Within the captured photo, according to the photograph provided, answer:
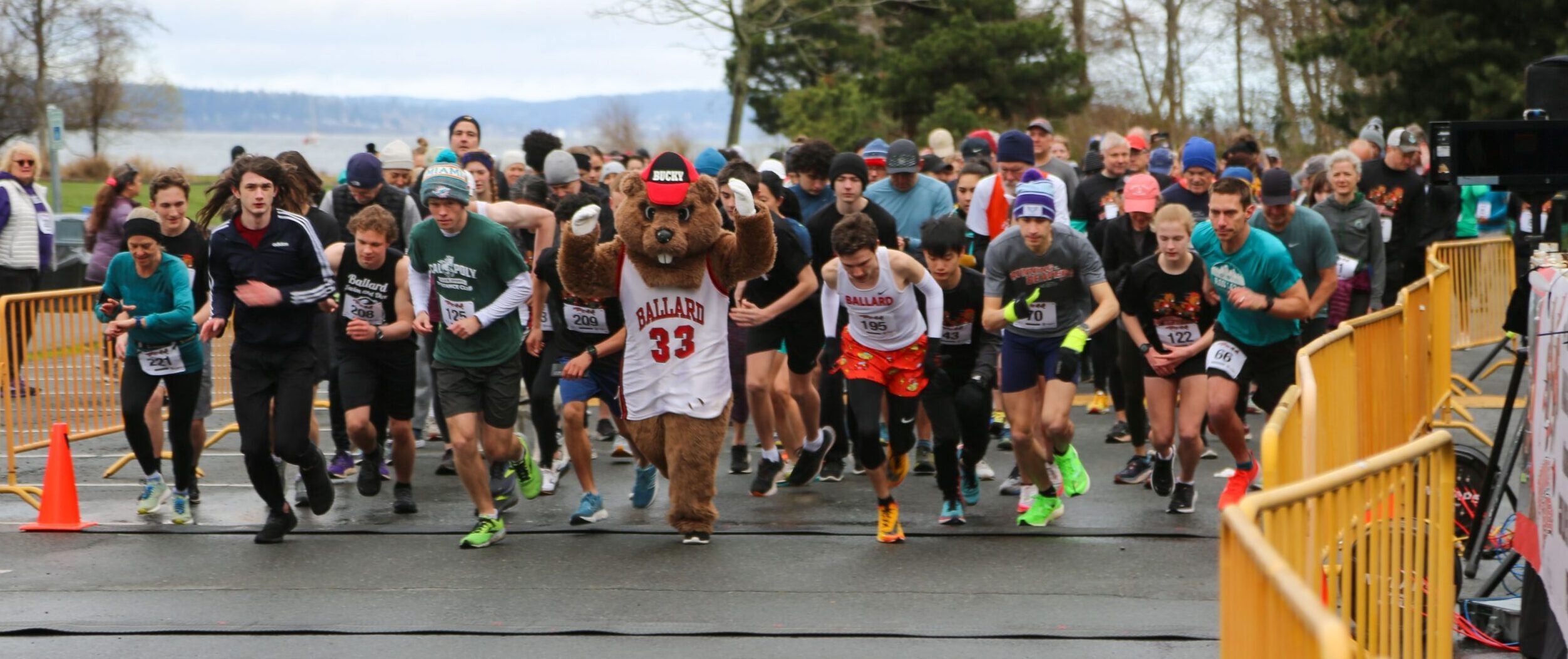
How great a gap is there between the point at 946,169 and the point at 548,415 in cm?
576

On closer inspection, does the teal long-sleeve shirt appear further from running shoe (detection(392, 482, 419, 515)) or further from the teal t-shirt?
the teal t-shirt

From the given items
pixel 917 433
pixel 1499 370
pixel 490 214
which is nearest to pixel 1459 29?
pixel 1499 370

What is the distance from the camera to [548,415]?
9586 mm

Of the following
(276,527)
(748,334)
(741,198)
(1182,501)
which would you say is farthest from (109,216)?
(1182,501)

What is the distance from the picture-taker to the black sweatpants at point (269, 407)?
8.17 metres

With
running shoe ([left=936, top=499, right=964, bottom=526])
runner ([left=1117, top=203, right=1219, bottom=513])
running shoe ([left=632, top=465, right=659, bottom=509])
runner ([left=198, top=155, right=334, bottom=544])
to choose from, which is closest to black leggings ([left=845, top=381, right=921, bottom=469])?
running shoe ([left=936, top=499, right=964, bottom=526])

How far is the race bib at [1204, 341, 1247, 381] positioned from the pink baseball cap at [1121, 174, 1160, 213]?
1.99 meters

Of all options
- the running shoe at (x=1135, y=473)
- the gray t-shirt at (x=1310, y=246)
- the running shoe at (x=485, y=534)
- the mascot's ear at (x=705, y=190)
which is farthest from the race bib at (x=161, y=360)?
the gray t-shirt at (x=1310, y=246)

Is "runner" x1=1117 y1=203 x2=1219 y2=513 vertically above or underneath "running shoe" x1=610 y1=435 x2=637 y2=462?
above

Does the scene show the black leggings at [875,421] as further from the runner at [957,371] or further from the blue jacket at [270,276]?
the blue jacket at [270,276]

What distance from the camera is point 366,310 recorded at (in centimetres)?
895

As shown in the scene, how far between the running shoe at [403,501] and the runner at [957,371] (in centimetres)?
292

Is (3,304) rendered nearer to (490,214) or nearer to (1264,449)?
(490,214)

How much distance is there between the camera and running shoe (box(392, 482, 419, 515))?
8.98m
